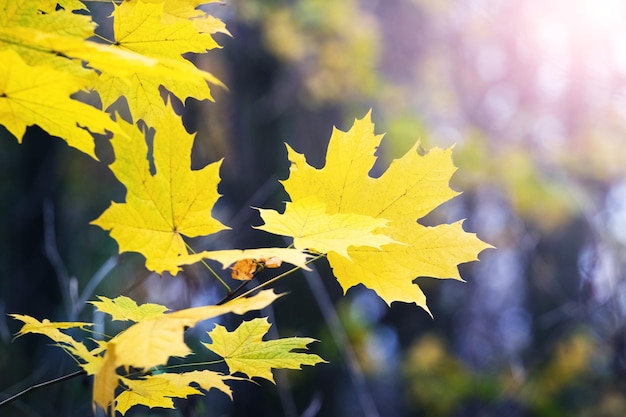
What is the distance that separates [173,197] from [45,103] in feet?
0.58

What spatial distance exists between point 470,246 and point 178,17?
498 mm

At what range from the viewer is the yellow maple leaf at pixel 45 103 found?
60 cm

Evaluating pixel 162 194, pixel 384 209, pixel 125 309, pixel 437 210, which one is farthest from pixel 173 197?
pixel 437 210

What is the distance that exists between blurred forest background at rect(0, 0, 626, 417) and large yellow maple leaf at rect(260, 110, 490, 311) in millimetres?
2838

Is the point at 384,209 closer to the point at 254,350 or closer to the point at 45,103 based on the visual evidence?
the point at 254,350

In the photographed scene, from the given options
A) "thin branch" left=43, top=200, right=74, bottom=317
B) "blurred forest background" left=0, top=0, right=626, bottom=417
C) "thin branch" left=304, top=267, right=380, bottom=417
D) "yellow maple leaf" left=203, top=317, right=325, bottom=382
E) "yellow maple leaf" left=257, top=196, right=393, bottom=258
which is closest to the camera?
"yellow maple leaf" left=257, top=196, right=393, bottom=258

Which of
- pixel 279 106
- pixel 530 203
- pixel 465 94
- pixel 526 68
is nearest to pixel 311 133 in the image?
pixel 279 106

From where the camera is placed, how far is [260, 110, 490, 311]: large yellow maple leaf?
2.58 ft

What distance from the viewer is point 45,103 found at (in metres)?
0.64

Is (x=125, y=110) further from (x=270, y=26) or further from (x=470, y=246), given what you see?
(x=470, y=246)

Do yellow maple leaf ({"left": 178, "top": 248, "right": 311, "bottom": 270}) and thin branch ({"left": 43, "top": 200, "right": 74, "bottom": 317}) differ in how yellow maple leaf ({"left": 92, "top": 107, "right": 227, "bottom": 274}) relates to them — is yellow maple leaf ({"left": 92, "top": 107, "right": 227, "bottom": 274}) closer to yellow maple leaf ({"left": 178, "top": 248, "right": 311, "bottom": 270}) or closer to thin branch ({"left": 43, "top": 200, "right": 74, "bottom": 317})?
yellow maple leaf ({"left": 178, "top": 248, "right": 311, "bottom": 270})

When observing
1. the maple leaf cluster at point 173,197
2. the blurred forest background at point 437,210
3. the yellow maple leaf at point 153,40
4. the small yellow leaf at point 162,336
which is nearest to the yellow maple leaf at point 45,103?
the maple leaf cluster at point 173,197

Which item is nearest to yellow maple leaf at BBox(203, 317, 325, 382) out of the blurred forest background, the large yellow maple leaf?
the large yellow maple leaf

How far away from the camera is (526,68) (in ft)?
27.6
